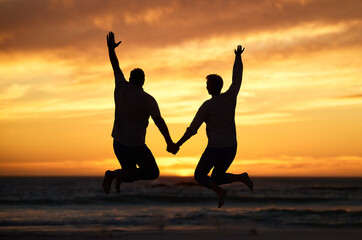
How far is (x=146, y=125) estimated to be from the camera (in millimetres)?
7504

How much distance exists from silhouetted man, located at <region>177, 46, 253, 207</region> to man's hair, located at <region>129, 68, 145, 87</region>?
104 centimetres

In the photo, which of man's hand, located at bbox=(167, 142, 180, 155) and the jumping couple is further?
man's hand, located at bbox=(167, 142, 180, 155)

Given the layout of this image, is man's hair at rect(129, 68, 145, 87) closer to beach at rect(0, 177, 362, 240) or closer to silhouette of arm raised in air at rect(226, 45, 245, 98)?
silhouette of arm raised in air at rect(226, 45, 245, 98)

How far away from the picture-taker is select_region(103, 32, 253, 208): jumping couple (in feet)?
24.2

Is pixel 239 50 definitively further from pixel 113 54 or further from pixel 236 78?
pixel 113 54

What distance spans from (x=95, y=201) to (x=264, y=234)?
66.3ft

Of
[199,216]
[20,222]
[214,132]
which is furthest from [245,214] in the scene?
[214,132]

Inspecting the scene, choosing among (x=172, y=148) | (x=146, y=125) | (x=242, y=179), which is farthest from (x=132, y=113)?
(x=242, y=179)

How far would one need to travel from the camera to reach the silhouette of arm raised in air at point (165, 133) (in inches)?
292

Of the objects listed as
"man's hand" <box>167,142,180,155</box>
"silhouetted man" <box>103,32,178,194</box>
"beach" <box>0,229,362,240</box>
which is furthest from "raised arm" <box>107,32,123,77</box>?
"beach" <box>0,229,362,240</box>

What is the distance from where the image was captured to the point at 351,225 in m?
23.2

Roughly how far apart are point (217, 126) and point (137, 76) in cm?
150

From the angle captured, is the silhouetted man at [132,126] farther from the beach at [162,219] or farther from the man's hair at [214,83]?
the beach at [162,219]

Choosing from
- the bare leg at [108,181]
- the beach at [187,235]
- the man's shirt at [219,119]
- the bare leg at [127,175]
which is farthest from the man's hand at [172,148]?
the beach at [187,235]
